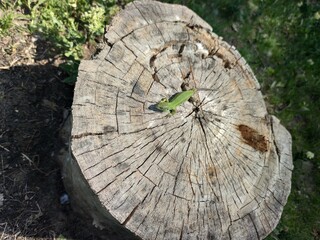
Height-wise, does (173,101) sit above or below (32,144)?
above

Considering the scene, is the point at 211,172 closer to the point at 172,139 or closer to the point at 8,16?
the point at 172,139

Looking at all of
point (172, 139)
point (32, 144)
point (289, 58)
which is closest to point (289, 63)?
point (289, 58)

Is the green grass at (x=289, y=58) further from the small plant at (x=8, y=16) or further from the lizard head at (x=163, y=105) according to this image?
the lizard head at (x=163, y=105)

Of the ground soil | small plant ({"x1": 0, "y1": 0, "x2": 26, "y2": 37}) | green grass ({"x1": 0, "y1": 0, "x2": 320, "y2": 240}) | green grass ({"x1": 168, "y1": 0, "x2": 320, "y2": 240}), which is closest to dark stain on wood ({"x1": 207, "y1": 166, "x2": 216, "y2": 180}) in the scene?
the ground soil

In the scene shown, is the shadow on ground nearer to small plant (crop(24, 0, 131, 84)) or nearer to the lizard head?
small plant (crop(24, 0, 131, 84))

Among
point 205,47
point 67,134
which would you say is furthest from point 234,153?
point 67,134

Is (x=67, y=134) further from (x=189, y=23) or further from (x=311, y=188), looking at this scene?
Answer: (x=311, y=188)
